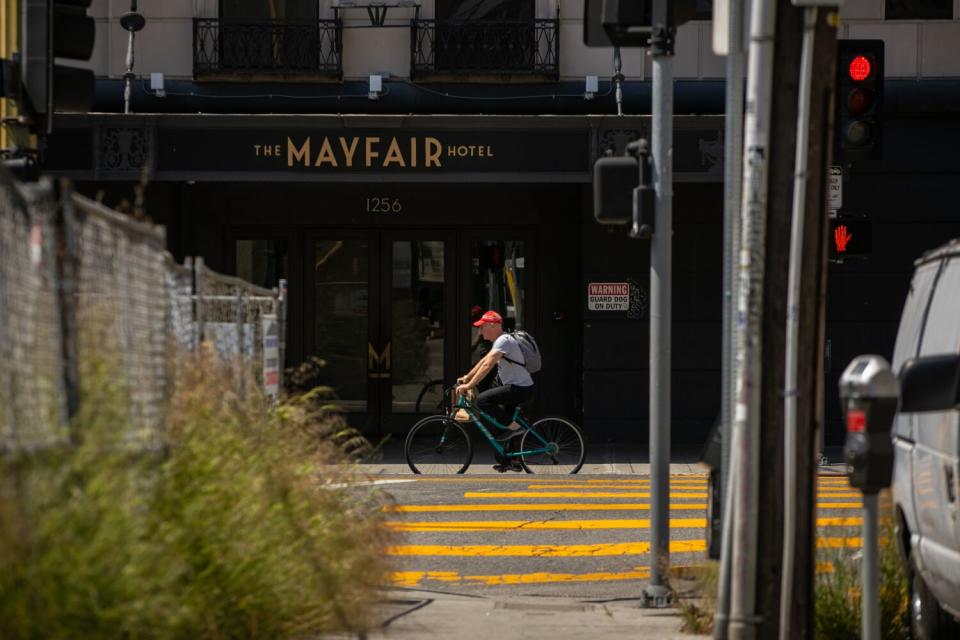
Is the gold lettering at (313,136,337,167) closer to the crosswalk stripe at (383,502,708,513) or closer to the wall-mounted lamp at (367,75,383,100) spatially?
the wall-mounted lamp at (367,75,383,100)

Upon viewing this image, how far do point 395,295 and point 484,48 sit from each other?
3.50 metres

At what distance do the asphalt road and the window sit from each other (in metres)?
6.80

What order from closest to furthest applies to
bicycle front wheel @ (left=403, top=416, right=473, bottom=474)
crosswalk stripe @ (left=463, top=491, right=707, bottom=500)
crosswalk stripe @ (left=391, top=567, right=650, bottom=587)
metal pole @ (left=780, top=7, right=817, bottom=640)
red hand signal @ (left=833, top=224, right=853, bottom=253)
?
metal pole @ (left=780, top=7, right=817, bottom=640), crosswalk stripe @ (left=391, top=567, right=650, bottom=587), crosswalk stripe @ (left=463, top=491, right=707, bottom=500), red hand signal @ (left=833, top=224, right=853, bottom=253), bicycle front wheel @ (left=403, top=416, right=473, bottom=474)

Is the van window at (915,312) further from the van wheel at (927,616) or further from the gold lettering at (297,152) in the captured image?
the gold lettering at (297,152)

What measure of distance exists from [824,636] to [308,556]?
2.66 metres

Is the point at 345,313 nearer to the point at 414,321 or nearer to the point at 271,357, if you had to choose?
the point at 414,321

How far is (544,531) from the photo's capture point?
483 inches

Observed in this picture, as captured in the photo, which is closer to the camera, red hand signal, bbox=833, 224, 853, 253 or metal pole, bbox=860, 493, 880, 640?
metal pole, bbox=860, 493, 880, 640

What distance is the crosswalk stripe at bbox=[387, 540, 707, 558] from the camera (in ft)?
37.2

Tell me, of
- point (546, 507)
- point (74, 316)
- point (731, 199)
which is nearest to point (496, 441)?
point (546, 507)

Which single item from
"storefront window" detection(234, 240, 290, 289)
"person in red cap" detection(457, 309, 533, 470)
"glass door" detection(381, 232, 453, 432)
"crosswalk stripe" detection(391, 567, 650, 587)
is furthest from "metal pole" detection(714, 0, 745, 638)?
"storefront window" detection(234, 240, 290, 289)

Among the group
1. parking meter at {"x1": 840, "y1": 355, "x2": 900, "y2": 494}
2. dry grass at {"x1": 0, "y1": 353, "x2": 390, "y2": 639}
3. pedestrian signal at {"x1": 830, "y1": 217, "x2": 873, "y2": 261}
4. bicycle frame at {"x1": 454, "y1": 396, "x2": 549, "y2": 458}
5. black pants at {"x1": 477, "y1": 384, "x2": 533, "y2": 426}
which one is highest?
pedestrian signal at {"x1": 830, "y1": 217, "x2": 873, "y2": 261}

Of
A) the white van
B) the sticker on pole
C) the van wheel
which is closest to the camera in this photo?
the white van

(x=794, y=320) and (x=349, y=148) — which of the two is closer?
(x=794, y=320)
